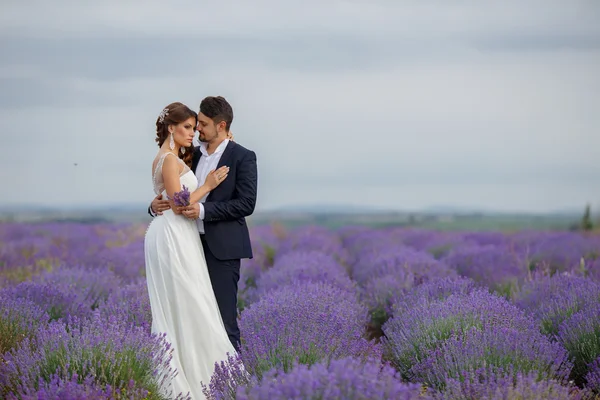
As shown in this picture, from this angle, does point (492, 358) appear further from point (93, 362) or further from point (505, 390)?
point (93, 362)

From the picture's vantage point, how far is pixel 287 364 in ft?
13.0

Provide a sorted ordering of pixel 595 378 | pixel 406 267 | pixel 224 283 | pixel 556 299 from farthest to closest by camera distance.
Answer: pixel 406 267, pixel 556 299, pixel 224 283, pixel 595 378

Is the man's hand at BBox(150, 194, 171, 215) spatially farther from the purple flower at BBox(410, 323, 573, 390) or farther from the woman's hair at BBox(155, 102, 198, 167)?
the purple flower at BBox(410, 323, 573, 390)

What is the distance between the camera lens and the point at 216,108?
16.2ft

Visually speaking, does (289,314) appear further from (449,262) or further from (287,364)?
(449,262)

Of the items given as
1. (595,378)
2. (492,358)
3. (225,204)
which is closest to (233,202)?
(225,204)

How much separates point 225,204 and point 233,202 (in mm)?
57

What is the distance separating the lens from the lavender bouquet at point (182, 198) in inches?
184

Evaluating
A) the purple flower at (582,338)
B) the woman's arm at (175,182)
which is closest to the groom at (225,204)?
the woman's arm at (175,182)

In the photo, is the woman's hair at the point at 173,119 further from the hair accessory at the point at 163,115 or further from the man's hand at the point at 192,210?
the man's hand at the point at 192,210

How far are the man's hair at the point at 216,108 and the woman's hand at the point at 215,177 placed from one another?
1.13 feet

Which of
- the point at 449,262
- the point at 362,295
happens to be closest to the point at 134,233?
the point at 449,262

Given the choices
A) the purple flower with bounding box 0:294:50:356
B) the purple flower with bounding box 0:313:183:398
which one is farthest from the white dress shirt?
the purple flower with bounding box 0:294:50:356

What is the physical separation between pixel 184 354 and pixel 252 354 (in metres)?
0.91
